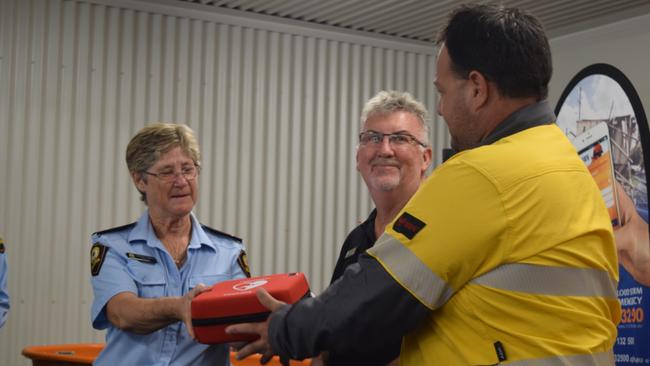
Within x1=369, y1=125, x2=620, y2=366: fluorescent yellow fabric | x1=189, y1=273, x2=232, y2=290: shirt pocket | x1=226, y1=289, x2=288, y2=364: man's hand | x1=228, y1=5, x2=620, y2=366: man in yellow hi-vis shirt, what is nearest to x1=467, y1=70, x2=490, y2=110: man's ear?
x1=228, y1=5, x2=620, y2=366: man in yellow hi-vis shirt

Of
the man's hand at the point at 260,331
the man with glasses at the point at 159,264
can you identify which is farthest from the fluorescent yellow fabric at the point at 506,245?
the man with glasses at the point at 159,264

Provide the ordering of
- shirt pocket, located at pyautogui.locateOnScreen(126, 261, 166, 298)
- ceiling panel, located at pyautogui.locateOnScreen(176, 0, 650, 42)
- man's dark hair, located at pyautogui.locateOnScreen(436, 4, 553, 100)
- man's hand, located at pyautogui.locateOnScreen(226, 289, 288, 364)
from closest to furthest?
1. man's dark hair, located at pyautogui.locateOnScreen(436, 4, 553, 100)
2. man's hand, located at pyautogui.locateOnScreen(226, 289, 288, 364)
3. shirt pocket, located at pyautogui.locateOnScreen(126, 261, 166, 298)
4. ceiling panel, located at pyautogui.locateOnScreen(176, 0, 650, 42)

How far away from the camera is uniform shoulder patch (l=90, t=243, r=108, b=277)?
3205mm

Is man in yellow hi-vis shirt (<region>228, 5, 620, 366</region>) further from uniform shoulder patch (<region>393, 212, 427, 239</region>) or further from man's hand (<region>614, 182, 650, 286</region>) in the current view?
man's hand (<region>614, 182, 650, 286</region>)

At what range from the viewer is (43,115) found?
6355 millimetres

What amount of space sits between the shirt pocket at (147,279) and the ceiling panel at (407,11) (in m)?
4.02

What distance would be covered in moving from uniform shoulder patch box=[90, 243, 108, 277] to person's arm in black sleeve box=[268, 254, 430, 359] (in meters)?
1.32

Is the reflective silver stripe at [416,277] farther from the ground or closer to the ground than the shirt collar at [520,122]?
closer to the ground

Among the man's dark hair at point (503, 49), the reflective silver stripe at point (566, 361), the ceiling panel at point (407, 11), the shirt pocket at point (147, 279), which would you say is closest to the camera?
the reflective silver stripe at point (566, 361)

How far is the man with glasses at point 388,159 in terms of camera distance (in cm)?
340

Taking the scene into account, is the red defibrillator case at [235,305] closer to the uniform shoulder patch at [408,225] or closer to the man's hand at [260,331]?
the man's hand at [260,331]

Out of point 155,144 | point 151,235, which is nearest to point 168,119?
point 155,144

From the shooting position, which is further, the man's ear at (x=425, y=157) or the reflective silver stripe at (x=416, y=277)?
the man's ear at (x=425, y=157)

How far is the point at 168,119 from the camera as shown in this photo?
6.87m
